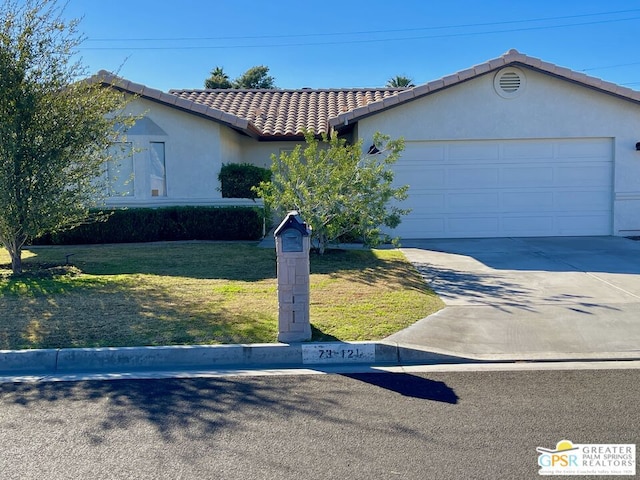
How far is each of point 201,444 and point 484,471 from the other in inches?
78.0

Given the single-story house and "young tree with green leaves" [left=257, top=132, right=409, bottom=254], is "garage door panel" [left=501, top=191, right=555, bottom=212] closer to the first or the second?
the single-story house

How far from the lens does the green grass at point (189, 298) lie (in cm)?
676

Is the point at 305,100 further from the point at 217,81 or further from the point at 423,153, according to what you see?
the point at 217,81

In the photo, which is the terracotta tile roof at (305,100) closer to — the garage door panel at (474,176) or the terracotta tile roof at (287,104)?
the terracotta tile roof at (287,104)

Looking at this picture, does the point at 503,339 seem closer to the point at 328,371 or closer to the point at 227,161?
the point at 328,371

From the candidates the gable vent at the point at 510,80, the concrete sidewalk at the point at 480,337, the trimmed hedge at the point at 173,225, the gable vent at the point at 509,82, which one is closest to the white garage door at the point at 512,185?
the gable vent at the point at 509,82

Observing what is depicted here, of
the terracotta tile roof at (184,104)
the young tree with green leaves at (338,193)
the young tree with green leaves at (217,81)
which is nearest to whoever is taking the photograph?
the young tree with green leaves at (338,193)

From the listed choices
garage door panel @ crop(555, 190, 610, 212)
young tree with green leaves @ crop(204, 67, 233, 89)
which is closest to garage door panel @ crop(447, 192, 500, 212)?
garage door panel @ crop(555, 190, 610, 212)

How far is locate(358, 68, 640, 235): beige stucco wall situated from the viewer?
48.4ft

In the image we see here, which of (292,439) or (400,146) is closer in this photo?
(292,439)

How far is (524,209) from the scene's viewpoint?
49.5ft

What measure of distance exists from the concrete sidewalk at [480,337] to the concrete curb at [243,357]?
1 centimetres

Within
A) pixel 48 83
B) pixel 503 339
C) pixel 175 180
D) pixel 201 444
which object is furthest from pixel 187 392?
pixel 175 180

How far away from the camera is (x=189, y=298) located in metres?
8.54
